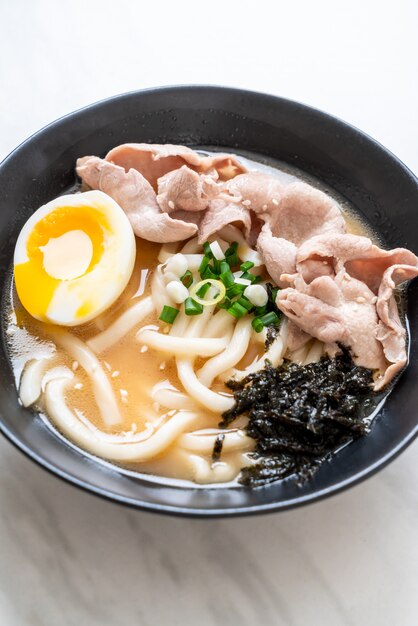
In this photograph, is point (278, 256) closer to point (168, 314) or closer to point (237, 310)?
point (237, 310)

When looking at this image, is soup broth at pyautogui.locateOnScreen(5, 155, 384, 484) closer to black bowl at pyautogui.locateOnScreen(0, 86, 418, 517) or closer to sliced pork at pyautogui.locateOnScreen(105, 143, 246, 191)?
black bowl at pyautogui.locateOnScreen(0, 86, 418, 517)

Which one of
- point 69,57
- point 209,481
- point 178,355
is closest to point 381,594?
point 209,481

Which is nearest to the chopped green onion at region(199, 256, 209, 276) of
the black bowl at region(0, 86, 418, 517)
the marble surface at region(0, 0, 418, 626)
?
the black bowl at region(0, 86, 418, 517)

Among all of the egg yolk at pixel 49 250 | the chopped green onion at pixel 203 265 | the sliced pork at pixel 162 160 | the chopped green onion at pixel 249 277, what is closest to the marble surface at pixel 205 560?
the egg yolk at pixel 49 250

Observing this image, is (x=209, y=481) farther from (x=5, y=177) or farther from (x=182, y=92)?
(x=182, y=92)

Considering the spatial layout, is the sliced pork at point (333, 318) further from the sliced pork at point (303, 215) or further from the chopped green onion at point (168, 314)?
the chopped green onion at point (168, 314)

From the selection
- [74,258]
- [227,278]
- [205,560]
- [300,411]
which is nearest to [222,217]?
[227,278]
